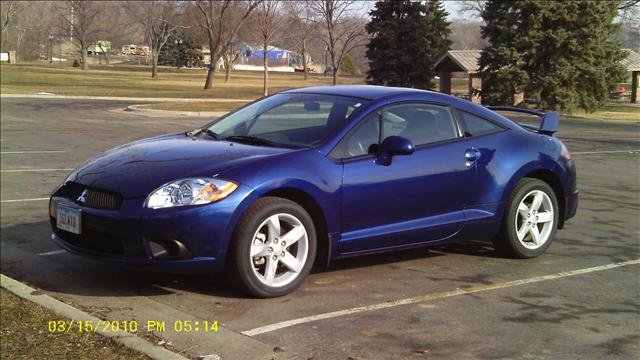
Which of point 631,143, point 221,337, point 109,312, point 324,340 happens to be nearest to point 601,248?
point 324,340

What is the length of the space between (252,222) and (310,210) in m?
0.55

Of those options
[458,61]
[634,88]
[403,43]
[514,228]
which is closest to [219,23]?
[403,43]

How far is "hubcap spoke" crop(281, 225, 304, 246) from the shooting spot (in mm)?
4812

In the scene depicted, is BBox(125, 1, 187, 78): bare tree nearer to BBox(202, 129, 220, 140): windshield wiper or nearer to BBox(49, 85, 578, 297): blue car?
BBox(202, 129, 220, 140): windshield wiper

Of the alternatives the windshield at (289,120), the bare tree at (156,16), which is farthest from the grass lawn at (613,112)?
the bare tree at (156,16)

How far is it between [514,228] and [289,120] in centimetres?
220

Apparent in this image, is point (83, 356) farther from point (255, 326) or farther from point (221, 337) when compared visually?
point (255, 326)

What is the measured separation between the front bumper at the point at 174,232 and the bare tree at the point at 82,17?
2888 inches

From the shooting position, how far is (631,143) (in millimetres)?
17406

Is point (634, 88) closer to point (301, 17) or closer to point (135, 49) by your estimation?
point (301, 17)

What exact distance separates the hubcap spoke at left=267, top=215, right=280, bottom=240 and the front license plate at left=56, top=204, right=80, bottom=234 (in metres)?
1.35

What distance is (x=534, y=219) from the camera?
6.17 m

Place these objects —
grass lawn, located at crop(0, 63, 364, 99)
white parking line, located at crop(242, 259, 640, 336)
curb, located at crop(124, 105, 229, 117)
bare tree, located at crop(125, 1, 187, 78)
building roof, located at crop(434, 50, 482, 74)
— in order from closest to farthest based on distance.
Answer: white parking line, located at crop(242, 259, 640, 336)
curb, located at crop(124, 105, 229, 117)
building roof, located at crop(434, 50, 482, 74)
grass lawn, located at crop(0, 63, 364, 99)
bare tree, located at crop(125, 1, 187, 78)

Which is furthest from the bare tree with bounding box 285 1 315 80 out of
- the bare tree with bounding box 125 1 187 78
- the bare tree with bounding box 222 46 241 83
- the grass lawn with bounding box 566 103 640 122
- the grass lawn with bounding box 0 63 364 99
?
the bare tree with bounding box 125 1 187 78
